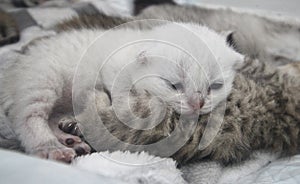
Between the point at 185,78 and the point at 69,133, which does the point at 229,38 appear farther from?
the point at 69,133

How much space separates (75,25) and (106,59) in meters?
0.25

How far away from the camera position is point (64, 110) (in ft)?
3.95

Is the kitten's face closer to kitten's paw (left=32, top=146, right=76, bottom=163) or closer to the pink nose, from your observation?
the pink nose

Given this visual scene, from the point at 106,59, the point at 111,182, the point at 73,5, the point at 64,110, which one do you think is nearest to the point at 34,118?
the point at 64,110

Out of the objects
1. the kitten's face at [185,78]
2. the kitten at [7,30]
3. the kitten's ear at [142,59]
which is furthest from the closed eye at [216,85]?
the kitten at [7,30]

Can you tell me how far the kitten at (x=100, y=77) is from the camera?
3.64 ft

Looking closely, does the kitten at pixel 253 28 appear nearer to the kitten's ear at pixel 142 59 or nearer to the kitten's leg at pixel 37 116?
the kitten's ear at pixel 142 59

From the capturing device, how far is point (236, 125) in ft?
3.73

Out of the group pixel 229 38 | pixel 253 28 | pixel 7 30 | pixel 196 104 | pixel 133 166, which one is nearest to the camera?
pixel 133 166

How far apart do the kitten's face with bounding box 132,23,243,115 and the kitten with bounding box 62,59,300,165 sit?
0.03m

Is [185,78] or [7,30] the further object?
[7,30]

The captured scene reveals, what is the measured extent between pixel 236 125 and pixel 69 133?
1.32 feet

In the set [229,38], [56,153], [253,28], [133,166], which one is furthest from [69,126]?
[253,28]

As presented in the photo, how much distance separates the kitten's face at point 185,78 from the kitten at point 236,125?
0.03m
